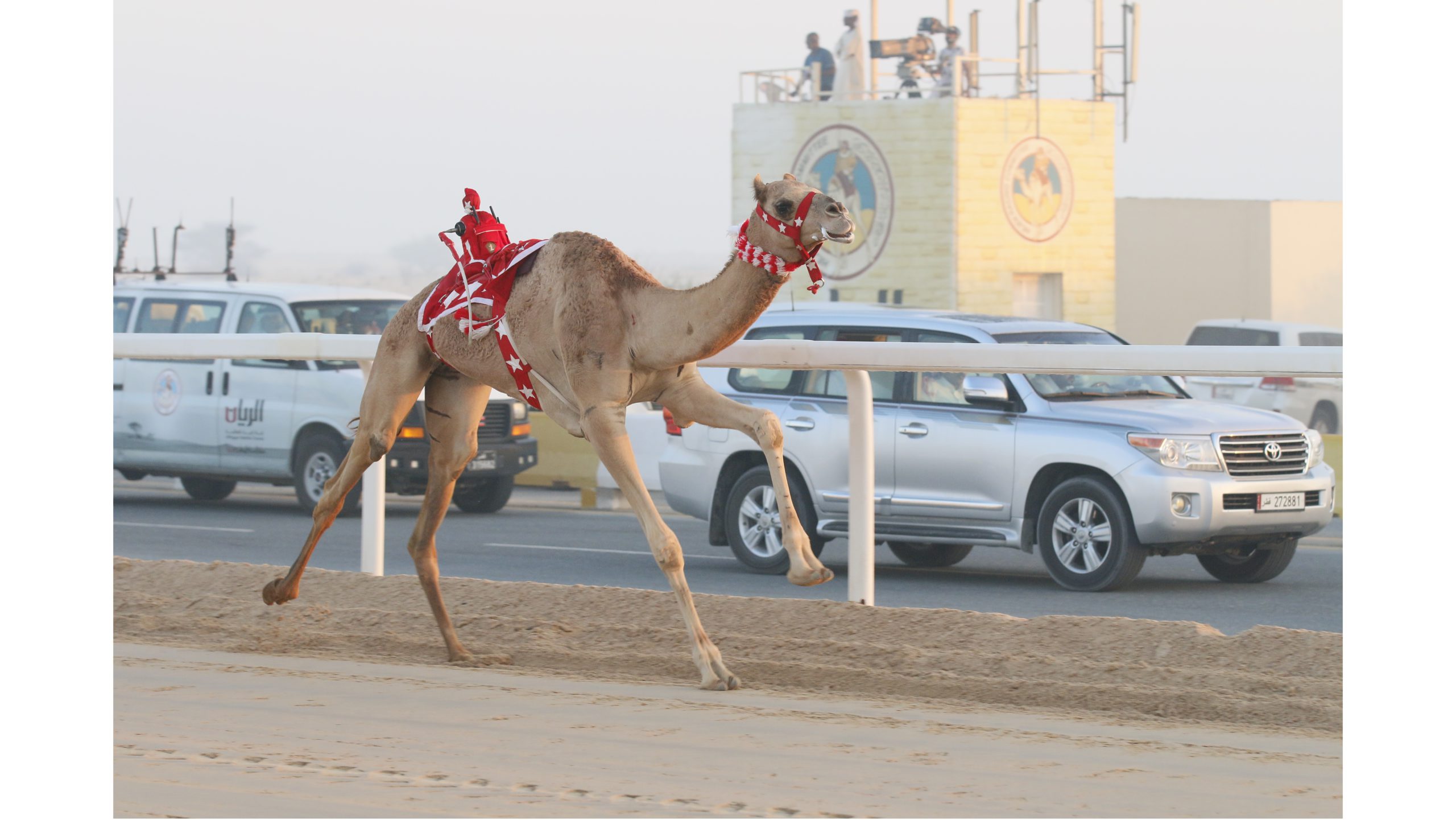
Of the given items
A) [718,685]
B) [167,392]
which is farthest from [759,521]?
[167,392]

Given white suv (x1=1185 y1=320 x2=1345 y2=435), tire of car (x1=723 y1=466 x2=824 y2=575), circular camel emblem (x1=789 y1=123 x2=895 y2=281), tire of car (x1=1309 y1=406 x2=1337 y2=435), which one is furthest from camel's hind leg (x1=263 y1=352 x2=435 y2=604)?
circular camel emblem (x1=789 y1=123 x2=895 y2=281)

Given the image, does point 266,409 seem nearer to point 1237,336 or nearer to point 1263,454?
point 1263,454

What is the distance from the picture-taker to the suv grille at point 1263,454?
11.9 meters

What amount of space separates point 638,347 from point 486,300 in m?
0.82

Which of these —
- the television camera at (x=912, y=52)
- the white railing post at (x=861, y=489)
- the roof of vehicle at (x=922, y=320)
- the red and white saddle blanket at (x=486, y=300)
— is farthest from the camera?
the television camera at (x=912, y=52)

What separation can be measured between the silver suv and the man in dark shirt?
1031 inches

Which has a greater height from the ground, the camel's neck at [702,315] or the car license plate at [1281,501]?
the camel's neck at [702,315]

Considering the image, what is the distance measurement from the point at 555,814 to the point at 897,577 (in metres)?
7.98

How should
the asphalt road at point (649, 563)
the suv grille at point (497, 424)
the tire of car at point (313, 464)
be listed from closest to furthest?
the asphalt road at point (649, 563) < the tire of car at point (313, 464) < the suv grille at point (497, 424)

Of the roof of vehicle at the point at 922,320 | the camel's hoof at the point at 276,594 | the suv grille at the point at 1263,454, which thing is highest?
the roof of vehicle at the point at 922,320

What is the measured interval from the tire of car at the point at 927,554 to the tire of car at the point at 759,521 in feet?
2.66

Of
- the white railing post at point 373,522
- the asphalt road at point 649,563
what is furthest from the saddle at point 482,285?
the asphalt road at point 649,563

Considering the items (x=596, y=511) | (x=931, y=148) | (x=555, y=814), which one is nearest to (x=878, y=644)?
(x=555, y=814)

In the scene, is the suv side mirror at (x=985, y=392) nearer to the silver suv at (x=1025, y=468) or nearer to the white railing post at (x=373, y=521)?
the silver suv at (x=1025, y=468)
